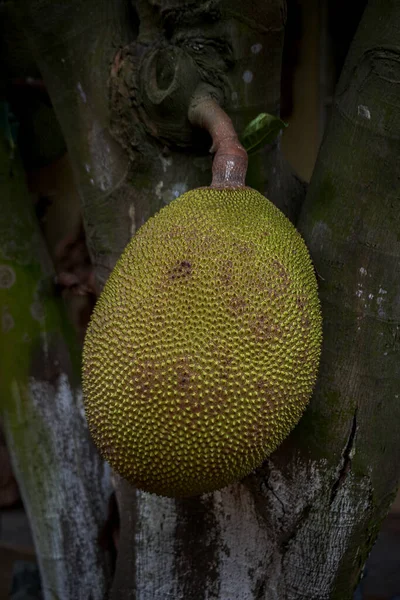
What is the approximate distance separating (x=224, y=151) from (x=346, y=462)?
46 centimetres

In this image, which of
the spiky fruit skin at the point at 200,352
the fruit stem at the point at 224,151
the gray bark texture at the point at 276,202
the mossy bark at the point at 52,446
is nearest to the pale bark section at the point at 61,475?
the mossy bark at the point at 52,446

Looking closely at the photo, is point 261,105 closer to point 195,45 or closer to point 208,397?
point 195,45

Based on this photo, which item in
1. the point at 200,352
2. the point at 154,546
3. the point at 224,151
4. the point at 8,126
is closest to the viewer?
the point at 200,352

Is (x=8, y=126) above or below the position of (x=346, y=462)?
above

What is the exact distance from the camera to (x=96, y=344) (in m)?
0.77

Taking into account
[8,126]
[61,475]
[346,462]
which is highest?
[8,126]

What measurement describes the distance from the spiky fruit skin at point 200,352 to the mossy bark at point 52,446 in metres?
0.45

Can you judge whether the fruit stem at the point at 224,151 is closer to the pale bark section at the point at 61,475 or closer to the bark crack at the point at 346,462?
the bark crack at the point at 346,462

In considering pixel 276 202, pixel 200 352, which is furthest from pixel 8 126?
pixel 200 352

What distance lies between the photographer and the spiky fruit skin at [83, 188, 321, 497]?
0.70 m

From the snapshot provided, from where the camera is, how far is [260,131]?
91 centimetres

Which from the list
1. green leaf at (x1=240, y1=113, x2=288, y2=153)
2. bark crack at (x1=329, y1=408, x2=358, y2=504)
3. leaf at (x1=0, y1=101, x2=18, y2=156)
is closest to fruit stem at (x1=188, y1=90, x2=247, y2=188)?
green leaf at (x1=240, y1=113, x2=288, y2=153)

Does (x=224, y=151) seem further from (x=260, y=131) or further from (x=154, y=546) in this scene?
(x=154, y=546)

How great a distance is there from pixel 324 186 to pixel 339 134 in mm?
74
